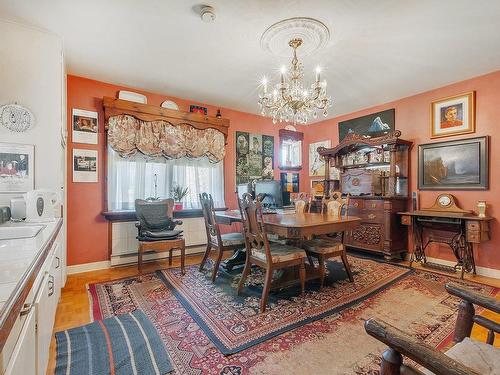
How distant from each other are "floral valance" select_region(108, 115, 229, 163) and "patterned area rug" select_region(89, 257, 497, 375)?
6.27ft

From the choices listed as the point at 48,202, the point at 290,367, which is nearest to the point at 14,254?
the point at 48,202

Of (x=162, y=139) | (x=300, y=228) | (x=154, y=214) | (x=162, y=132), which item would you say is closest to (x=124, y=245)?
(x=154, y=214)

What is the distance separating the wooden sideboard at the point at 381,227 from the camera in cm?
389

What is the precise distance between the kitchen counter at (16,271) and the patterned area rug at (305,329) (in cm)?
109

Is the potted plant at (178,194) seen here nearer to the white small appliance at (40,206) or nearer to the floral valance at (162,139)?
Answer: the floral valance at (162,139)

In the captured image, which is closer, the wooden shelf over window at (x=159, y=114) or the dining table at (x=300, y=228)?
the dining table at (x=300, y=228)

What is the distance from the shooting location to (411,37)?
101 inches

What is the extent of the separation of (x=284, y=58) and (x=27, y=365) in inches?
128

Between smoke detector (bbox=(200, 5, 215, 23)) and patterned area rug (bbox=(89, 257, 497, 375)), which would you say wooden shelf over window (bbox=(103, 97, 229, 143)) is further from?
patterned area rug (bbox=(89, 257, 497, 375))

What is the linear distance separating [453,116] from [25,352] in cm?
486

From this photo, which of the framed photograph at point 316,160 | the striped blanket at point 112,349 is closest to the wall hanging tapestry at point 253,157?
the framed photograph at point 316,160

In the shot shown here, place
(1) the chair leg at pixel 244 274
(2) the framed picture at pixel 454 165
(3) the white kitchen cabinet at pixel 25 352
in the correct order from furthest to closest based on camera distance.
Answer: (2) the framed picture at pixel 454 165 → (1) the chair leg at pixel 244 274 → (3) the white kitchen cabinet at pixel 25 352

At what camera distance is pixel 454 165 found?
3625 millimetres

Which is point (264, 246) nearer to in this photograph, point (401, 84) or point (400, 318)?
point (400, 318)
